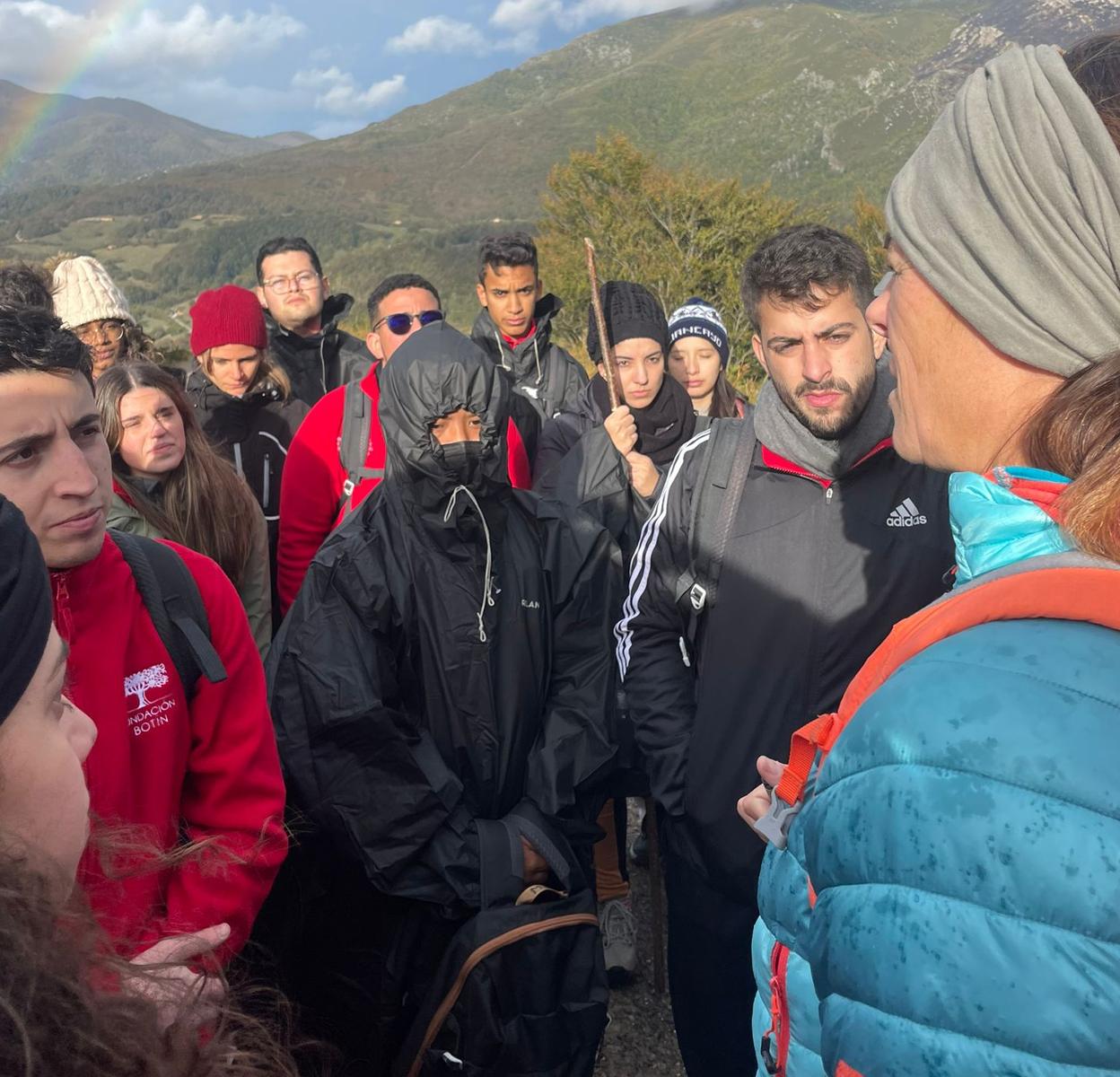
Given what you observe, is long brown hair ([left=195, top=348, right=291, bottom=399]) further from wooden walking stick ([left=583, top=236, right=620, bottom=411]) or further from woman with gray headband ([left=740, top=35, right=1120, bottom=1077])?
woman with gray headband ([left=740, top=35, right=1120, bottom=1077])

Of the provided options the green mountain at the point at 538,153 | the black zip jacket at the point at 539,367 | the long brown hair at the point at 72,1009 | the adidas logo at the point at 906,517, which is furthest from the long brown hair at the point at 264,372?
the green mountain at the point at 538,153

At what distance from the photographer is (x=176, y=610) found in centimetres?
185


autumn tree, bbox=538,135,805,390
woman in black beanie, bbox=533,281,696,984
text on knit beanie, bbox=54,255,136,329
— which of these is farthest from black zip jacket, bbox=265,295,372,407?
autumn tree, bbox=538,135,805,390

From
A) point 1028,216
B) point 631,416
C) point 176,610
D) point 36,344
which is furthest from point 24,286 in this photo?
point 1028,216

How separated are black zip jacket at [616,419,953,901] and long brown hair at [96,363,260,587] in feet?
5.10

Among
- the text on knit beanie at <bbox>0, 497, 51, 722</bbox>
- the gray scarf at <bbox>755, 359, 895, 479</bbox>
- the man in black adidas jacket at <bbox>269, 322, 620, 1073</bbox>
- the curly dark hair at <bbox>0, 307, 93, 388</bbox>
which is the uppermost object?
the curly dark hair at <bbox>0, 307, 93, 388</bbox>

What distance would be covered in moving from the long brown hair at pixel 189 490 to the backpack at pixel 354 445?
1.66 feet

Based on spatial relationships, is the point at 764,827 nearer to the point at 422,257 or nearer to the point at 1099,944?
the point at 1099,944

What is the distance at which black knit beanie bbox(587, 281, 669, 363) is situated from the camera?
431cm

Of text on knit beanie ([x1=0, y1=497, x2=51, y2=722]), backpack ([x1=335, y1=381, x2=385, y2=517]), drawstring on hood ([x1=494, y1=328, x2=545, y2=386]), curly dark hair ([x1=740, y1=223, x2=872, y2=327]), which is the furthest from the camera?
drawstring on hood ([x1=494, y1=328, x2=545, y2=386])

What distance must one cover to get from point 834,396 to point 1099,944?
187 cm

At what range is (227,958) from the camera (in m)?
1.74

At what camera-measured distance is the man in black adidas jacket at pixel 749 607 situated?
90.2 inches

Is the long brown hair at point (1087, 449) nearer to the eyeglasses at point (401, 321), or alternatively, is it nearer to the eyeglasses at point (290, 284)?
the eyeglasses at point (401, 321)
